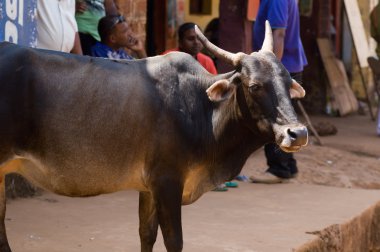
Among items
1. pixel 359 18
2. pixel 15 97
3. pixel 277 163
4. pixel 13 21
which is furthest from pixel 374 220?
pixel 359 18

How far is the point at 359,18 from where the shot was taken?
15.4m

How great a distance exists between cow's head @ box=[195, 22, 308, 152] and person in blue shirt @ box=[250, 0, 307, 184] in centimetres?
250

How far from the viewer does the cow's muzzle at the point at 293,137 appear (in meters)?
5.28

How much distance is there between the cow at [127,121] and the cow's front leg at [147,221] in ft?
0.97

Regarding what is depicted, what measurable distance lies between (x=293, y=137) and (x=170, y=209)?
815mm

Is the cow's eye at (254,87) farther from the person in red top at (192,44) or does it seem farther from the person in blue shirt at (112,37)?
the person in red top at (192,44)

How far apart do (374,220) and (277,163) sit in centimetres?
118

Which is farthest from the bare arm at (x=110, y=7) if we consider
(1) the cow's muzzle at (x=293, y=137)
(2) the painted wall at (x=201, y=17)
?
(2) the painted wall at (x=201, y=17)

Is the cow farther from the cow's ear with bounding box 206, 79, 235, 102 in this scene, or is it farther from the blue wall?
the blue wall

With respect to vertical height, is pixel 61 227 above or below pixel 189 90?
below

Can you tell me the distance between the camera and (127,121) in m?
5.48


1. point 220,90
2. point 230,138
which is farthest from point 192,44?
point 220,90

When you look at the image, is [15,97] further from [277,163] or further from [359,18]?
[359,18]

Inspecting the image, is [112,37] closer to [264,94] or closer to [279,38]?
[279,38]
